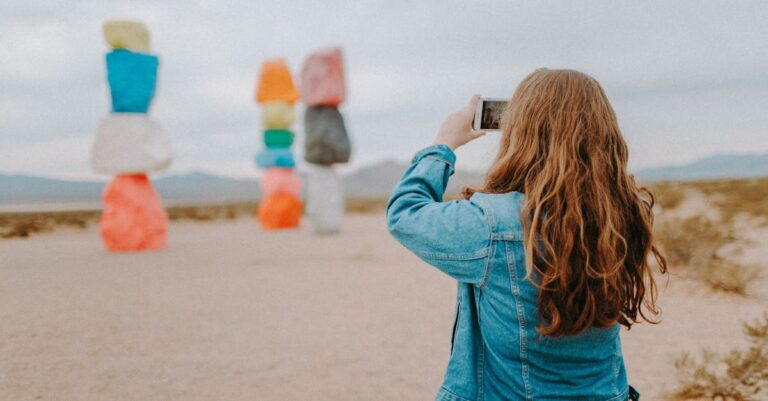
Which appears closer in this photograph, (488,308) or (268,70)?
(488,308)

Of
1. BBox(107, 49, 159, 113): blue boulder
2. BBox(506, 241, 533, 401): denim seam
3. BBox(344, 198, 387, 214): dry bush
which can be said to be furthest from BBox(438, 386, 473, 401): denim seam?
BBox(344, 198, 387, 214): dry bush

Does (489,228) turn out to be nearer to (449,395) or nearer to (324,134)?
(449,395)

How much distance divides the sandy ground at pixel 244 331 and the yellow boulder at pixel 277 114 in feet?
22.0

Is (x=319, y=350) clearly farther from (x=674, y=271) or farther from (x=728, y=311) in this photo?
(x=674, y=271)

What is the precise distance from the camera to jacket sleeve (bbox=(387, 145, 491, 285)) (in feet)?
3.92

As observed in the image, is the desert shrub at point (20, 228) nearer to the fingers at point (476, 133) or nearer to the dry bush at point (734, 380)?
the fingers at point (476, 133)

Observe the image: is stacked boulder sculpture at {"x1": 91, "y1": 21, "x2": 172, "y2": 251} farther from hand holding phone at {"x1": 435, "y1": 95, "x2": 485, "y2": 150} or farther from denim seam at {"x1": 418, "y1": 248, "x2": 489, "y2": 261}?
denim seam at {"x1": 418, "y1": 248, "x2": 489, "y2": 261}

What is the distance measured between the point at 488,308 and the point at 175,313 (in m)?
4.29

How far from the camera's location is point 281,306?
5.35 m

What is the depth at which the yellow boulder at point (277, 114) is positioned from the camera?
13.5 m

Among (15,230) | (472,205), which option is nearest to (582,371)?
(472,205)

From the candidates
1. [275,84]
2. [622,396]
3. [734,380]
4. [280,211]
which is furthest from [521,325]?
[275,84]

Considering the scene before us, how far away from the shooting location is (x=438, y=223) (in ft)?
3.94

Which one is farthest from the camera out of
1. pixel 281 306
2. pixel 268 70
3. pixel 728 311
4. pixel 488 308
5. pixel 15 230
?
pixel 268 70
